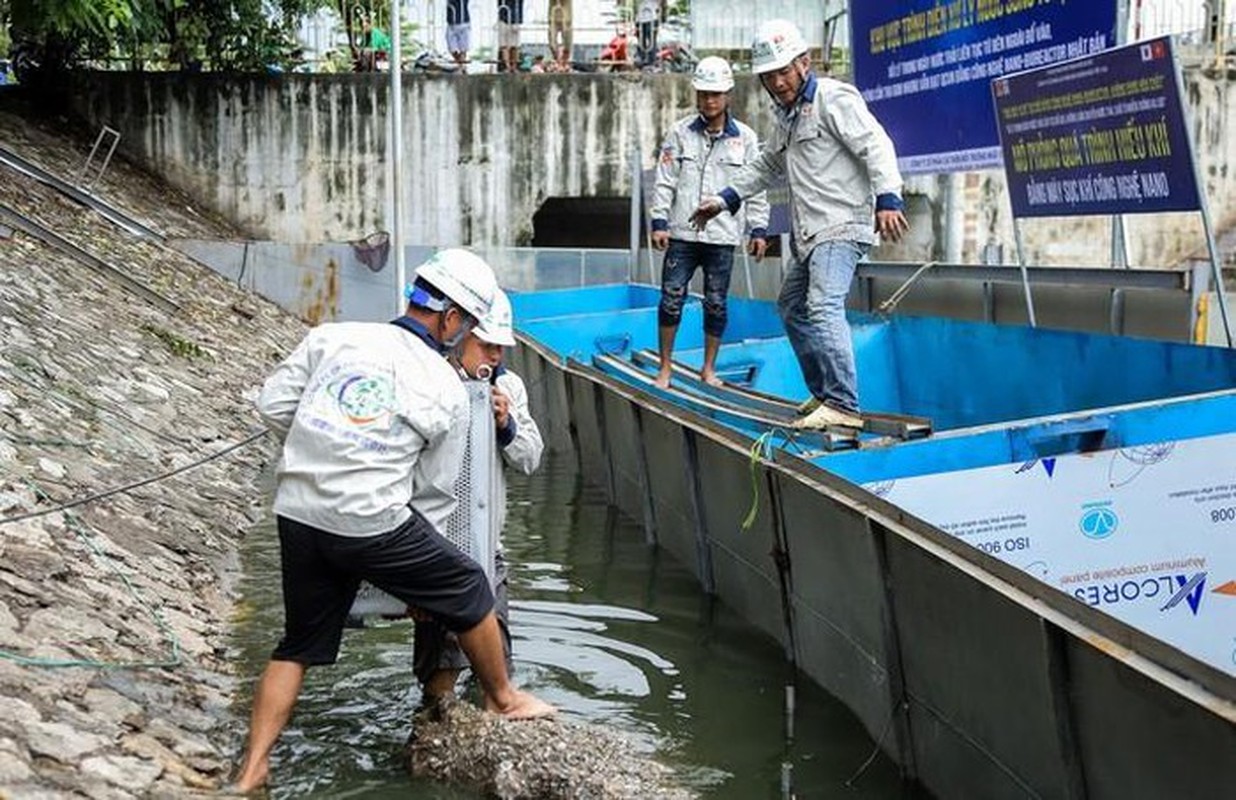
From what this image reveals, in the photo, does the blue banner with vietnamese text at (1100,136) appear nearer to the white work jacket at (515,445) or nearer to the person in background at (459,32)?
the white work jacket at (515,445)

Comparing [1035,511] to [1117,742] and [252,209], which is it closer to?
[1117,742]

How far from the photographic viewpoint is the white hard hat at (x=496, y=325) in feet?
16.5

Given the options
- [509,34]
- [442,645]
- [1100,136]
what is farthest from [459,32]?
[442,645]

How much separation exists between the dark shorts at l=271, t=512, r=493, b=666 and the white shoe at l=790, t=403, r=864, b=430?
2.33 m

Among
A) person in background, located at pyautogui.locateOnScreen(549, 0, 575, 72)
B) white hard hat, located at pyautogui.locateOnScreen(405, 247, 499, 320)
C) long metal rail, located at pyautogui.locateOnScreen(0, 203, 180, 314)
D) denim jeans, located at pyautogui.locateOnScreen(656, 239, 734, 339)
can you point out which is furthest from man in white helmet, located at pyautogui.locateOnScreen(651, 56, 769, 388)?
person in background, located at pyautogui.locateOnScreen(549, 0, 575, 72)

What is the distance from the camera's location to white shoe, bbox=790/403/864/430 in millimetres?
6979

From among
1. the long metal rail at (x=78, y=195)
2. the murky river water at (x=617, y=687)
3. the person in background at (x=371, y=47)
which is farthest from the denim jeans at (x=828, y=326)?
the person in background at (x=371, y=47)

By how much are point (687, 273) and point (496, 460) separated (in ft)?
15.6

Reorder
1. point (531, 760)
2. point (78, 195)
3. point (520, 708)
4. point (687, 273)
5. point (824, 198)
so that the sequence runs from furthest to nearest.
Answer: point (78, 195), point (687, 273), point (824, 198), point (520, 708), point (531, 760)

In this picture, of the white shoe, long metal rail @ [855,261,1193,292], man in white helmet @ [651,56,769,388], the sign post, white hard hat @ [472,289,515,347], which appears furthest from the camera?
man in white helmet @ [651,56,769,388]

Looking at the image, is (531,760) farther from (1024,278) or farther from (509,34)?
(509,34)

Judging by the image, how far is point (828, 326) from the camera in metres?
7.50

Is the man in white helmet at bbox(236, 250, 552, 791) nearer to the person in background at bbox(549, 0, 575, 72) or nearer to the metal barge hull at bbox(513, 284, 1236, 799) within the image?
the metal barge hull at bbox(513, 284, 1236, 799)

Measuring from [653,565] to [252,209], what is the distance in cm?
1312
